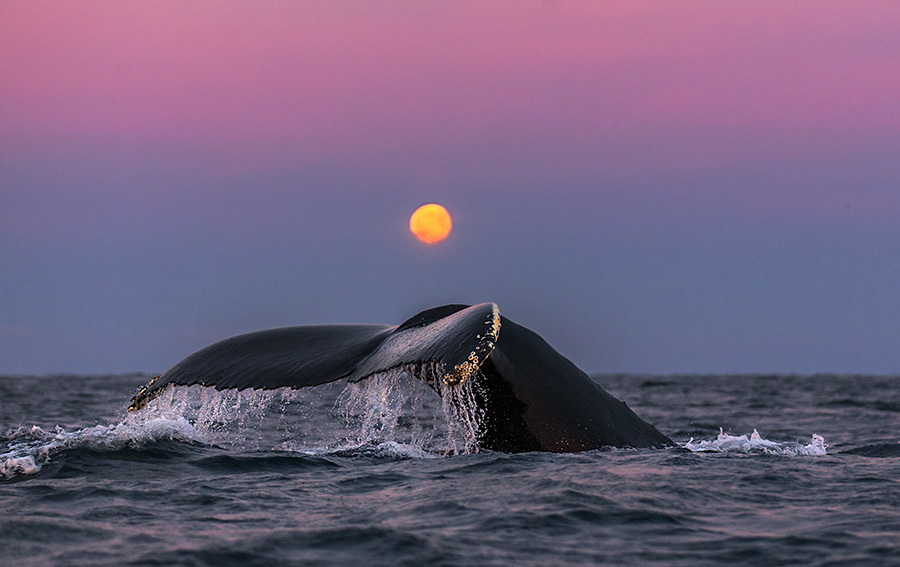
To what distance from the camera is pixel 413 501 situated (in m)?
6.18

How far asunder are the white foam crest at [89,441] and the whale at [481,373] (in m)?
1.77

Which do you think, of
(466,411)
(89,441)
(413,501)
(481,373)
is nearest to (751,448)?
(466,411)

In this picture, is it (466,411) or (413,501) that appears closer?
(413,501)

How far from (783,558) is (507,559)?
4.43ft

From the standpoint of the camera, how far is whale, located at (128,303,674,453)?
19.5ft

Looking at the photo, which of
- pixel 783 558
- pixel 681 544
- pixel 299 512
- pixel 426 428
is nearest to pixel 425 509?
pixel 299 512

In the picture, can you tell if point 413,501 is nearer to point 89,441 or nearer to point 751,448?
point 89,441

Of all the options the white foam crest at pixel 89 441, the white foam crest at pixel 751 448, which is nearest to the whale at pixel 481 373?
the white foam crest at pixel 89 441

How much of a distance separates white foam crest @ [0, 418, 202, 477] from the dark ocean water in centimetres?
3

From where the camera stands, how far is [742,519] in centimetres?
570

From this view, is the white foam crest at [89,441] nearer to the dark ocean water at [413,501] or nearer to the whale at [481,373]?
the dark ocean water at [413,501]

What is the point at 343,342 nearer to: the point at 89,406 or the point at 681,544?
the point at 681,544

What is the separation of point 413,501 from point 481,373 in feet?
2.94

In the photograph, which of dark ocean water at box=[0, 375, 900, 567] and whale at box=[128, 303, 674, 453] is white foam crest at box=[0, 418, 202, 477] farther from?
whale at box=[128, 303, 674, 453]
